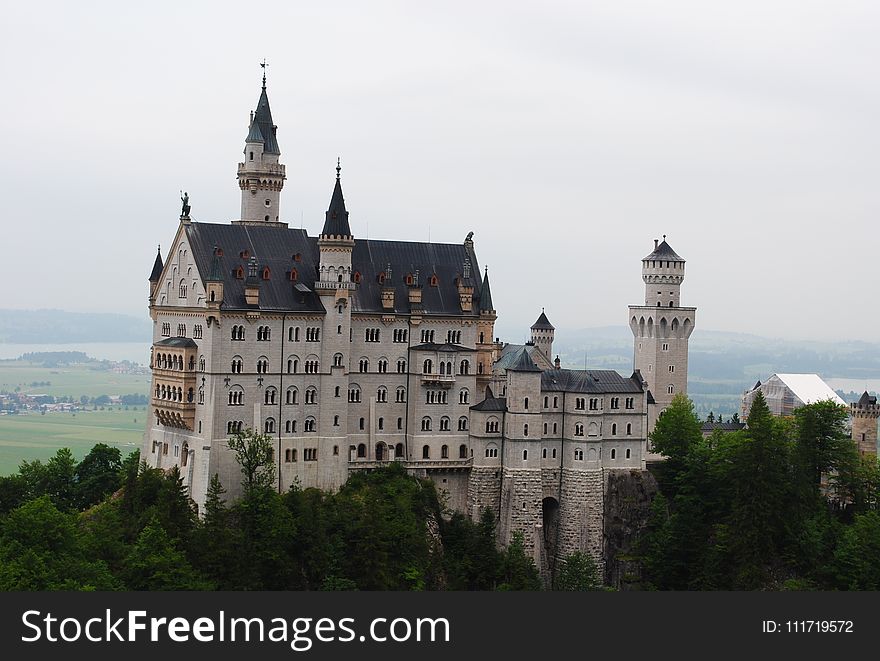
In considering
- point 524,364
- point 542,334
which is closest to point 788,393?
point 542,334

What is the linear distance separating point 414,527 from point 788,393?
229 ft

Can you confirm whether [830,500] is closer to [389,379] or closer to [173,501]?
[389,379]

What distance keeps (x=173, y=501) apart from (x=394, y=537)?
53.7 ft

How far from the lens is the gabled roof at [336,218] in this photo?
4528 inches

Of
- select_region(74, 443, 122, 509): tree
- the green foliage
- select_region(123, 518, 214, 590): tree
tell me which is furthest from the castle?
select_region(74, 443, 122, 509): tree

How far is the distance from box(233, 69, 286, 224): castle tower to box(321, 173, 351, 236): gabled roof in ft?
42.4

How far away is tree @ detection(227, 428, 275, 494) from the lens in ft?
356

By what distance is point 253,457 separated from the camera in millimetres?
108500

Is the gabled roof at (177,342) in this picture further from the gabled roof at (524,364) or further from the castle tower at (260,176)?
the gabled roof at (524,364)

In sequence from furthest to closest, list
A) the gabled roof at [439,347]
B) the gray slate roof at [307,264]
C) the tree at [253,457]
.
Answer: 1. the gabled roof at [439,347]
2. the gray slate roof at [307,264]
3. the tree at [253,457]

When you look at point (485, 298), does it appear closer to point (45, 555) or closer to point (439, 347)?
point (439, 347)

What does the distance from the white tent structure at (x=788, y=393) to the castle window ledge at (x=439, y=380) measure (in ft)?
172

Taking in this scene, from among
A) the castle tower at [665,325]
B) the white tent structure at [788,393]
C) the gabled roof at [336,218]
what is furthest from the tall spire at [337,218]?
the white tent structure at [788,393]

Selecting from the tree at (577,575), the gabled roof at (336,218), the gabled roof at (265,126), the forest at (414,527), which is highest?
the gabled roof at (265,126)
